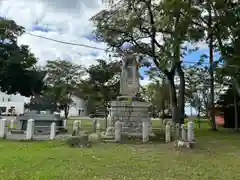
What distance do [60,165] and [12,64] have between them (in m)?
14.5

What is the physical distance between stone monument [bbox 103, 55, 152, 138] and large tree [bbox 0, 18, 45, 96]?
8.17 meters

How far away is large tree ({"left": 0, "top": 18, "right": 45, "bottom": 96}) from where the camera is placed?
64.8ft

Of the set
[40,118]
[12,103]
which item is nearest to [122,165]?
[40,118]

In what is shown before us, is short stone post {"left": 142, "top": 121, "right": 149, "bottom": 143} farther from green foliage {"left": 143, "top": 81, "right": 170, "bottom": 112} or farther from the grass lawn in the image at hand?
green foliage {"left": 143, "top": 81, "right": 170, "bottom": 112}

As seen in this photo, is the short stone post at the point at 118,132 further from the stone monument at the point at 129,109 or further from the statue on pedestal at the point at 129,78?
the statue on pedestal at the point at 129,78

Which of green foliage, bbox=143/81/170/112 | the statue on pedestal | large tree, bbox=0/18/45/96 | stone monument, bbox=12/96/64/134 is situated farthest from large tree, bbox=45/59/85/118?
the statue on pedestal

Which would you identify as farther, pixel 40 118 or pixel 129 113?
pixel 40 118

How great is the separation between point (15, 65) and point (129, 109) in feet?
31.9

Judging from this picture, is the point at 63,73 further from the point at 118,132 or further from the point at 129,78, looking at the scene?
the point at 118,132

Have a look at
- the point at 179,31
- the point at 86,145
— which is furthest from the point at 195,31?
the point at 86,145

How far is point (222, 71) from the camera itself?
14.4m

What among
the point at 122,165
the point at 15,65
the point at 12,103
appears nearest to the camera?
the point at 122,165

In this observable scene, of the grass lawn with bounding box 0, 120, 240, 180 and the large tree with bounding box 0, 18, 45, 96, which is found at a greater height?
the large tree with bounding box 0, 18, 45, 96

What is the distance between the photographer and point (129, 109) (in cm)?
1463
